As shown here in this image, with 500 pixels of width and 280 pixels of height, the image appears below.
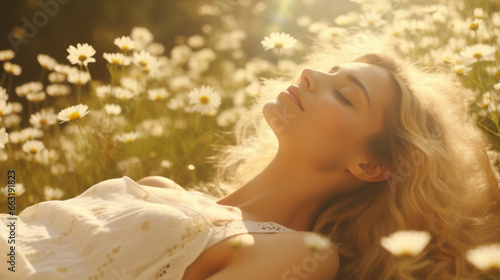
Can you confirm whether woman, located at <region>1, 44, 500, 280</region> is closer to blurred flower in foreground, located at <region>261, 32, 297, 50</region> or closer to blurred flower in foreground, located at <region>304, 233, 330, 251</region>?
blurred flower in foreground, located at <region>304, 233, 330, 251</region>

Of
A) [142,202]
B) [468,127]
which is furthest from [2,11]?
[468,127]

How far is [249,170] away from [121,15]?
3938 mm

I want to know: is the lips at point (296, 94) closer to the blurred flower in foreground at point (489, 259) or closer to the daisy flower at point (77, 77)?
the blurred flower in foreground at point (489, 259)

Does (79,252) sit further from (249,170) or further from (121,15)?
(121,15)

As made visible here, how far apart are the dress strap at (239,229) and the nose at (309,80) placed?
0.43m

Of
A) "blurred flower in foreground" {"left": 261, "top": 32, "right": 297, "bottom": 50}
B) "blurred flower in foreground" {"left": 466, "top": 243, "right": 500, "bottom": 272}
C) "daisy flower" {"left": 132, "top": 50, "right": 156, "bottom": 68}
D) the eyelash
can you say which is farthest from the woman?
"daisy flower" {"left": 132, "top": 50, "right": 156, "bottom": 68}

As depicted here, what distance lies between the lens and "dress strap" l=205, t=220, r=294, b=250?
158 cm

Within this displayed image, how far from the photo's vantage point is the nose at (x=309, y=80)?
1791 millimetres

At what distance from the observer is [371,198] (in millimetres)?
1928

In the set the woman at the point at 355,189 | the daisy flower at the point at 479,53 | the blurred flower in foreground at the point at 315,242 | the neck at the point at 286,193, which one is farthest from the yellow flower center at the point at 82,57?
the daisy flower at the point at 479,53

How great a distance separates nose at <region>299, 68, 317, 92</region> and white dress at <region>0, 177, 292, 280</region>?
0.43 m

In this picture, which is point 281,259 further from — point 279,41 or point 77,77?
point 77,77

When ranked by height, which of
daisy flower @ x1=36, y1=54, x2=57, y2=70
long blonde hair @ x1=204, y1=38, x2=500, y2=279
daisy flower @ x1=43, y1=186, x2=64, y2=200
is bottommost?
long blonde hair @ x1=204, y1=38, x2=500, y2=279

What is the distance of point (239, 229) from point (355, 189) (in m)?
0.51
